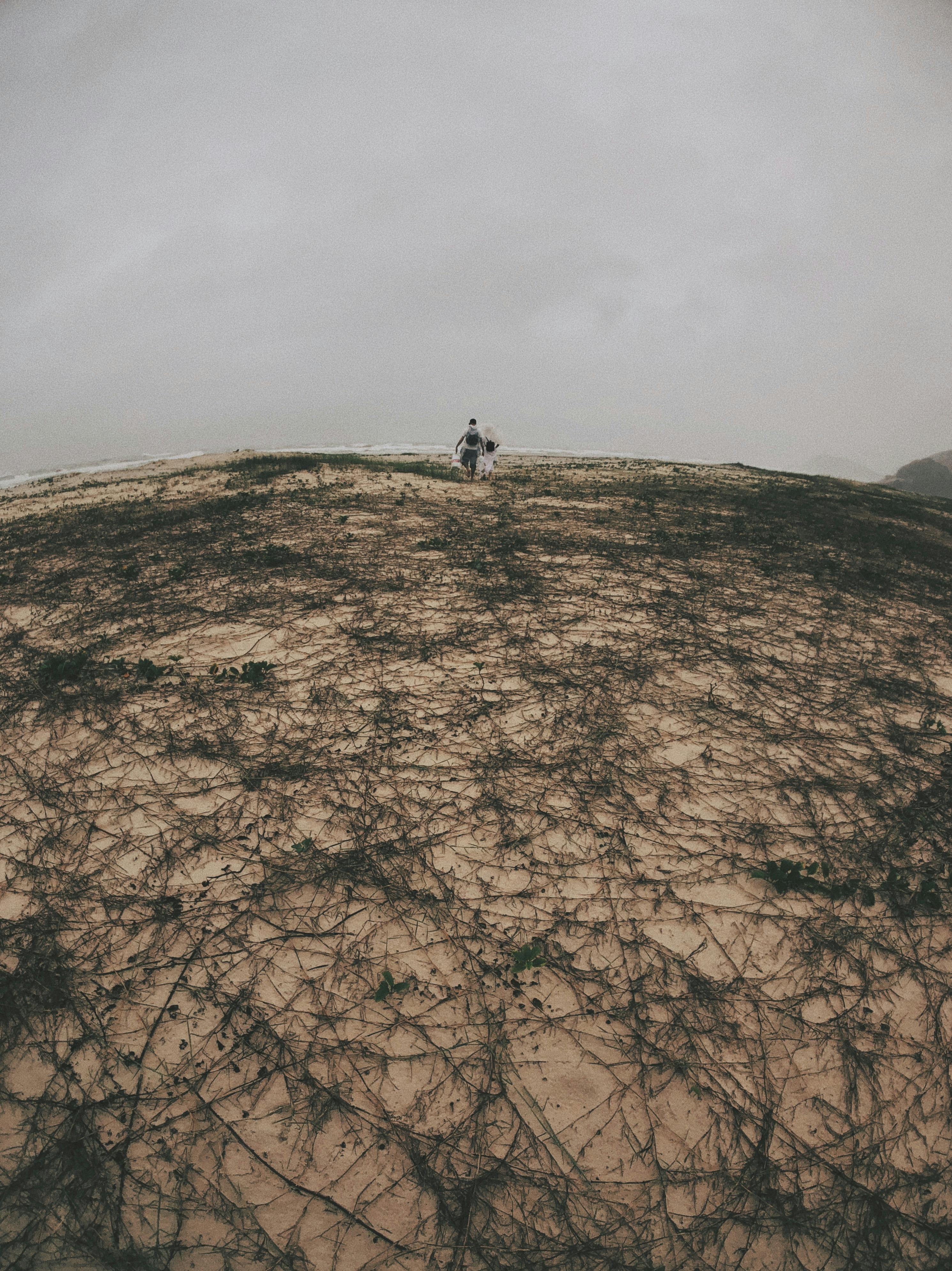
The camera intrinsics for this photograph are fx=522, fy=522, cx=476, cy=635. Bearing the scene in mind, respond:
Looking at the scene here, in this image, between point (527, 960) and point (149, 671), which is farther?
point (149, 671)

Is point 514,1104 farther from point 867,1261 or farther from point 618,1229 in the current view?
point 867,1261

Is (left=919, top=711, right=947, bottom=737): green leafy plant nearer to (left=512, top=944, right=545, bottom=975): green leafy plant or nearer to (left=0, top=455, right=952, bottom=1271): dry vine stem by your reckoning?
(left=0, top=455, right=952, bottom=1271): dry vine stem

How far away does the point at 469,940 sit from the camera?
3.71 meters

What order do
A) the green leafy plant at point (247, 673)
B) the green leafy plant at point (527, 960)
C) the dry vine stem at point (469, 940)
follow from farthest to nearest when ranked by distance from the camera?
the green leafy plant at point (247, 673) < the green leafy plant at point (527, 960) < the dry vine stem at point (469, 940)

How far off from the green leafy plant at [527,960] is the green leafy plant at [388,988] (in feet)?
2.40

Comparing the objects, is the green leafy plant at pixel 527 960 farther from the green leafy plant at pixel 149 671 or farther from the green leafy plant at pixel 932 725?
the green leafy plant at pixel 932 725

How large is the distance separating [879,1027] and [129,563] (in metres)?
12.2

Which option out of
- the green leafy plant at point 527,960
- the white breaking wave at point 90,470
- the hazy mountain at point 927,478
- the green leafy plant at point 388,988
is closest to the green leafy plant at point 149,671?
the green leafy plant at point 388,988

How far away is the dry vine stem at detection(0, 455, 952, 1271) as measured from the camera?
265 cm

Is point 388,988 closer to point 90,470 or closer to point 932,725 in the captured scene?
point 932,725

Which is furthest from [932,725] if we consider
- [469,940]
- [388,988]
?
[388,988]

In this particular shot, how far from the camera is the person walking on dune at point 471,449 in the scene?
1948cm

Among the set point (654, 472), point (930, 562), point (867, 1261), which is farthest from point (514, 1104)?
point (654, 472)

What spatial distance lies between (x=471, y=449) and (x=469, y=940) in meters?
18.4
